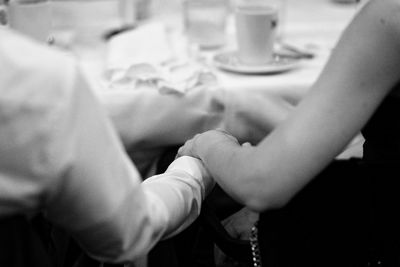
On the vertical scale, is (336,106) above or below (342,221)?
above

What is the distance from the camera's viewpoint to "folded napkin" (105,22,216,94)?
3.55ft

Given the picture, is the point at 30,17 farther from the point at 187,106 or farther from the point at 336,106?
the point at 336,106

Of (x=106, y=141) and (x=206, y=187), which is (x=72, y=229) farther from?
(x=206, y=187)

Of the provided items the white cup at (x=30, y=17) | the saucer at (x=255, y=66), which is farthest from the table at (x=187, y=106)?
the white cup at (x=30, y=17)

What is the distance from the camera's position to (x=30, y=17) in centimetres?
119

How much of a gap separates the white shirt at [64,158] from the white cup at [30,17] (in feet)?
2.36

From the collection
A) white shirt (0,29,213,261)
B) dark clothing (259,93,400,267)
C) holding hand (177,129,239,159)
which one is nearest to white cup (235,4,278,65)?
holding hand (177,129,239,159)

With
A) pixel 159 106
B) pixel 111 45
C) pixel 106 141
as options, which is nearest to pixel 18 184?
pixel 106 141

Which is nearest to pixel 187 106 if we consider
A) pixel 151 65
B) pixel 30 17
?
pixel 151 65

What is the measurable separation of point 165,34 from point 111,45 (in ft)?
0.49

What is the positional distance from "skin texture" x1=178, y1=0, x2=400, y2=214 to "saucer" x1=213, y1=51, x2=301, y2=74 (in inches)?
17.5

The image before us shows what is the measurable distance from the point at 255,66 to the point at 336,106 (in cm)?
50

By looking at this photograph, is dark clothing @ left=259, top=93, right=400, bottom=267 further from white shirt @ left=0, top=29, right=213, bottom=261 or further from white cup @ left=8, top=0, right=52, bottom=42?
white cup @ left=8, top=0, right=52, bottom=42

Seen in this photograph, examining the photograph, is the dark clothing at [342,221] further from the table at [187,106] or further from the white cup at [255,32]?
the white cup at [255,32]
